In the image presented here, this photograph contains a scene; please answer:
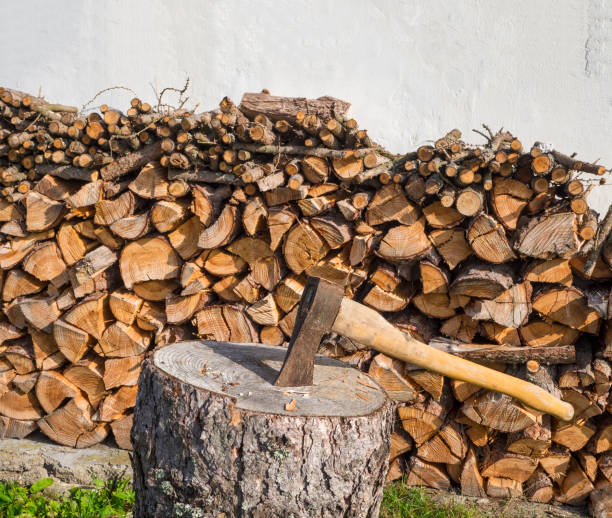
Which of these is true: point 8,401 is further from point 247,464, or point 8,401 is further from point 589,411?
point 589,411

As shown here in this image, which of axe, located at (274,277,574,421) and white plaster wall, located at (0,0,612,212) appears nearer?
axe, located at (274,277,574,421)

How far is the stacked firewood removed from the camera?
247 cm

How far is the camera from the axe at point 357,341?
1.70m

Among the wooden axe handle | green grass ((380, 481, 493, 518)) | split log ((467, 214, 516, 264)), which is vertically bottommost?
green grass ((380, 481, 493, 518))

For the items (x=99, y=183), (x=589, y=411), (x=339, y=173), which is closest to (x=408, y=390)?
(x=589, y=411)

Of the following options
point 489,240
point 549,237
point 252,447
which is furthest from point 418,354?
point 549,237

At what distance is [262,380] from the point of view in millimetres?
1728

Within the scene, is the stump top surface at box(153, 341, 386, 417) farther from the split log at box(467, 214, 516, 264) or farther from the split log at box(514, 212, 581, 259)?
the split log at box(514, 212, 581, 259)

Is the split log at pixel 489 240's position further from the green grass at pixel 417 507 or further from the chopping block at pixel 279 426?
the green grass at pixel 417 507

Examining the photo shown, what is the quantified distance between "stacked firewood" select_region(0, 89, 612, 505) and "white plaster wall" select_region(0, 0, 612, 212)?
0.77m

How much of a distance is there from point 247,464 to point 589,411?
1.95 meters

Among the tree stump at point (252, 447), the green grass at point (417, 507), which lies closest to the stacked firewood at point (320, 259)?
the green grass at point (417, 507)

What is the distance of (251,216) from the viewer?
8.57ft

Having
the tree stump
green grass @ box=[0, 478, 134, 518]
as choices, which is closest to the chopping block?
the tree stump
